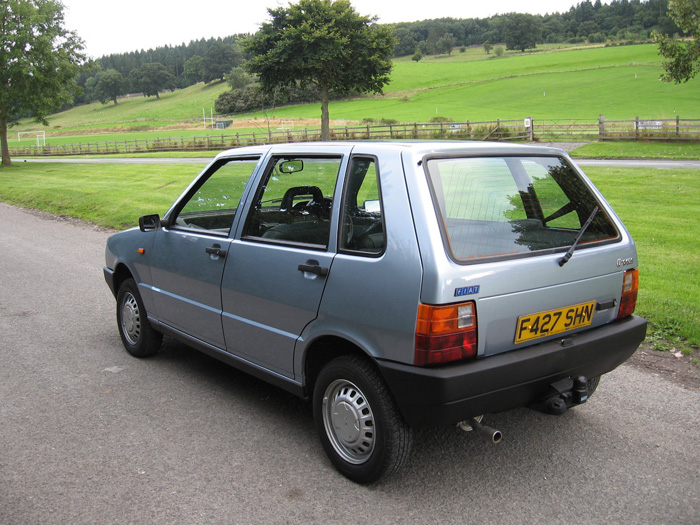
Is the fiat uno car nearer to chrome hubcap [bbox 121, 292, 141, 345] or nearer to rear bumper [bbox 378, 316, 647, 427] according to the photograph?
rear bumper [bbox 378, 316, 647, 427]

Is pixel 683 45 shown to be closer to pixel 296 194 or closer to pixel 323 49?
pixel 323 49

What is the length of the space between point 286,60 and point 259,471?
3822 cm

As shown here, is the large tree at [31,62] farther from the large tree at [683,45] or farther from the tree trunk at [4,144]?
the large tree at [683,45]

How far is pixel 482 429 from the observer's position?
3.05 metres

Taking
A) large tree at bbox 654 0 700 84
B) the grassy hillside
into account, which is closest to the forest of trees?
the grassy hillside

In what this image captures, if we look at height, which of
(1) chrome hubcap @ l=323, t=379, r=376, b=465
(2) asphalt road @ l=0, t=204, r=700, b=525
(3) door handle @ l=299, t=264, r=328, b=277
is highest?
(3) door handle @ l=299, t=264, r=328, b=277

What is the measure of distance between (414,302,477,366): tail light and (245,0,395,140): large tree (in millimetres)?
36168

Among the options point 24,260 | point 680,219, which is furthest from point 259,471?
point 680,219

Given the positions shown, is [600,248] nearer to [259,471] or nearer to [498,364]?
[498,364]

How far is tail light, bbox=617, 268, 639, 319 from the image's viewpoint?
3.57m

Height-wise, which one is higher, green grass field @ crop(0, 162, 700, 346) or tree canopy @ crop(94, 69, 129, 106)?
tree canopy @ crop(94, 69, 129, 106)

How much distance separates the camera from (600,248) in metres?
3.43

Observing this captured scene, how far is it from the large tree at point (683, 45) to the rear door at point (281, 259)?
88.5ft

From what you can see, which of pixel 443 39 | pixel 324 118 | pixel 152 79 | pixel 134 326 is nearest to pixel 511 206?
pixel 134 326
